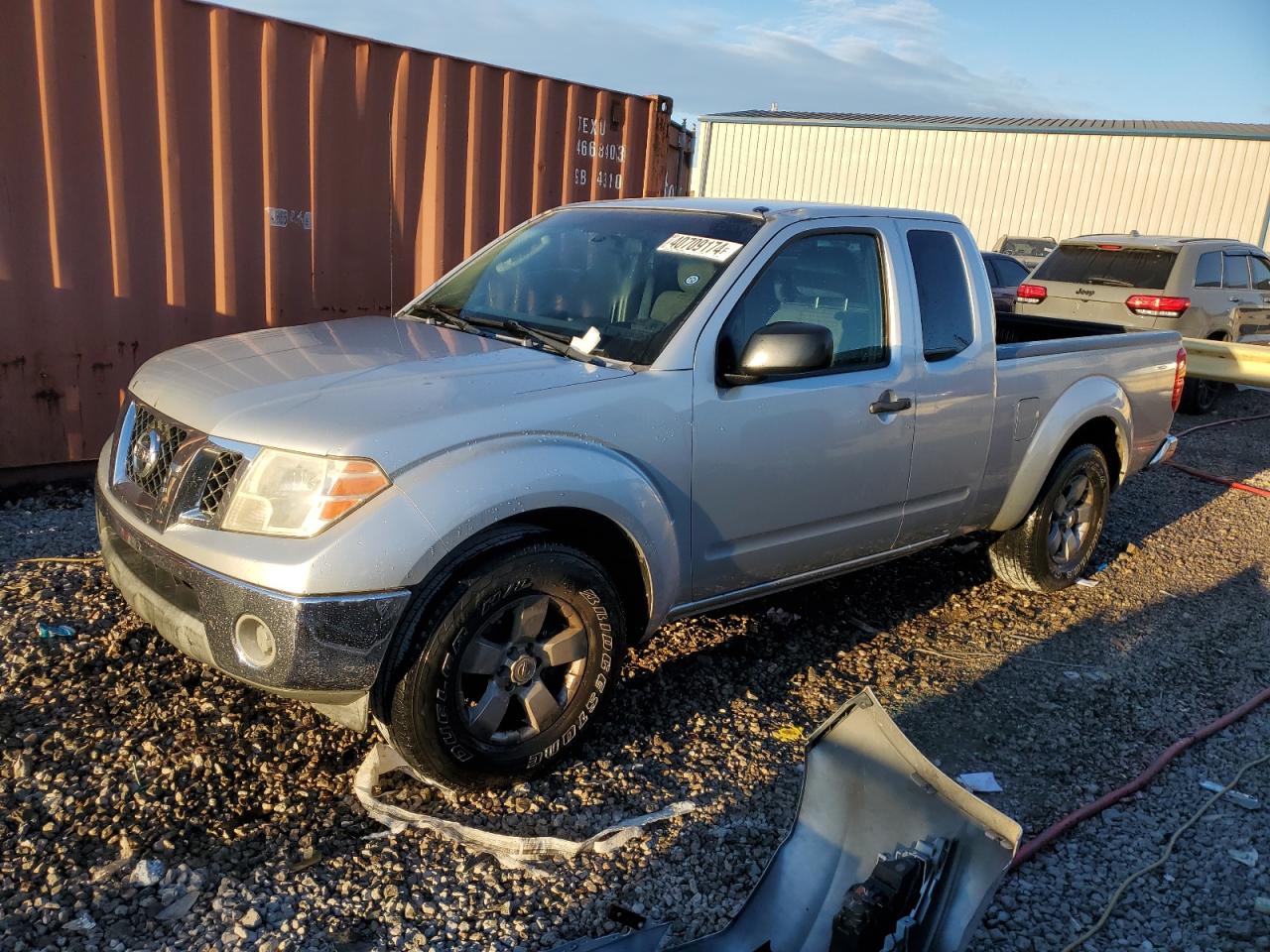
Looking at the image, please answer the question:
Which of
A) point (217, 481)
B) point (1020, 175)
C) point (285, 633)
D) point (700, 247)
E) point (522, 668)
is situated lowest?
point (522, 668)

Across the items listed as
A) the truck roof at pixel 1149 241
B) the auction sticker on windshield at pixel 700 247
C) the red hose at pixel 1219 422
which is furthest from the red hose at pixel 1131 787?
the truck roof at pixel 1149 241

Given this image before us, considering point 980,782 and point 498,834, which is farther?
point 980,782

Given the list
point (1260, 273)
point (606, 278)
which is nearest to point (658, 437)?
point (606, 278)

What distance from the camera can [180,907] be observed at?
2.56 meters

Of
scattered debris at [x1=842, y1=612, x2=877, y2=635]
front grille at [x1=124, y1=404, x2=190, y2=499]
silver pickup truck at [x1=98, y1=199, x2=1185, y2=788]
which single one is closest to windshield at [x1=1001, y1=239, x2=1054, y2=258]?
silver pickup truck at [x1=98, y1=199, x2=1185, y2=788]

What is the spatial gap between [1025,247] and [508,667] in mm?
19394

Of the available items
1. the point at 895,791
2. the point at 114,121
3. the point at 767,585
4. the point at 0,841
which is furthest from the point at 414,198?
the point at 895,791

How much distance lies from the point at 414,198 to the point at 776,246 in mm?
3883

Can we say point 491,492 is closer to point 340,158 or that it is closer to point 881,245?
point 881,245

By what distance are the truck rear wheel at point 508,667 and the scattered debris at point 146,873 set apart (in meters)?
0.68

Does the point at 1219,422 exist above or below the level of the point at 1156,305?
below

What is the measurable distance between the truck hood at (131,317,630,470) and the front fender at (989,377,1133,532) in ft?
7.99

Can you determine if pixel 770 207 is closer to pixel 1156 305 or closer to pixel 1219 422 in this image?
pixel 1156 305

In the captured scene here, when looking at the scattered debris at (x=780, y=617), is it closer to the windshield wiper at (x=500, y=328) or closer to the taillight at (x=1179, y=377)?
the windshield wiper at (x=500, y=328)
